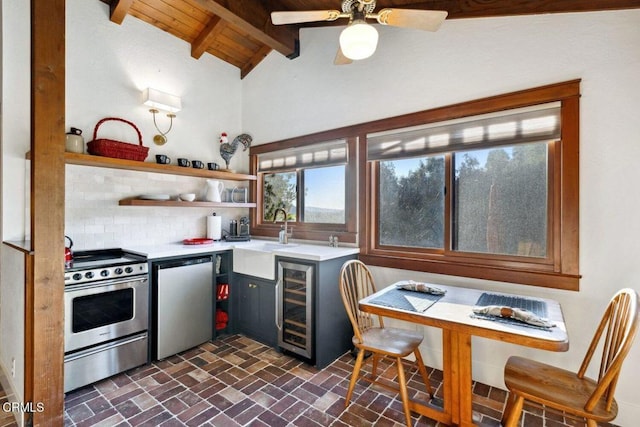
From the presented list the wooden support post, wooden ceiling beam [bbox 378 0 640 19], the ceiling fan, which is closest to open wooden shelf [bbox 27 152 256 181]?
the wooden support post

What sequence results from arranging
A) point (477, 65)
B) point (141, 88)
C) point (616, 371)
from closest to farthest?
point (616, 371) → point (477, 65) → point (141, 88)

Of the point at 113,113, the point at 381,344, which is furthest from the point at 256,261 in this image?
the point at 113,113

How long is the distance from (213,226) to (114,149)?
52.9 inches

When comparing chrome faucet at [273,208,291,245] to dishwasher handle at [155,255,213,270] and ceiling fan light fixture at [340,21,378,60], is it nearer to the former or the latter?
dishwasher handle at [155,255,213,270]

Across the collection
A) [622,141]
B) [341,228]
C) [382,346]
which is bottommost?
[382,346]

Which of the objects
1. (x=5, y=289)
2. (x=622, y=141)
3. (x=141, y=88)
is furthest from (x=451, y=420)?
(x=141, y=88)

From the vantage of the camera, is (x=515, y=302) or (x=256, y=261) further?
(x=256, y=261)

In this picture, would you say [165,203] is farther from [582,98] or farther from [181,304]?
[582,98]

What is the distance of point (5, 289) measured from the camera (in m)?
2.48

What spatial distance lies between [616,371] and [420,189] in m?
1.82

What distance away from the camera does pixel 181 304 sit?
293cm

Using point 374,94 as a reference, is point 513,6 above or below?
above

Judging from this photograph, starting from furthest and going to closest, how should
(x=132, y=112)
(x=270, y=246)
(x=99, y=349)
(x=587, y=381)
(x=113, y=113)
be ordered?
(x=270, y=246) → (x=132, y=112) → (x=113, y=113) → (x=99, y=349) → (x=587, y=381)

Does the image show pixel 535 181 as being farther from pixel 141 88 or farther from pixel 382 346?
pixel 141 88
